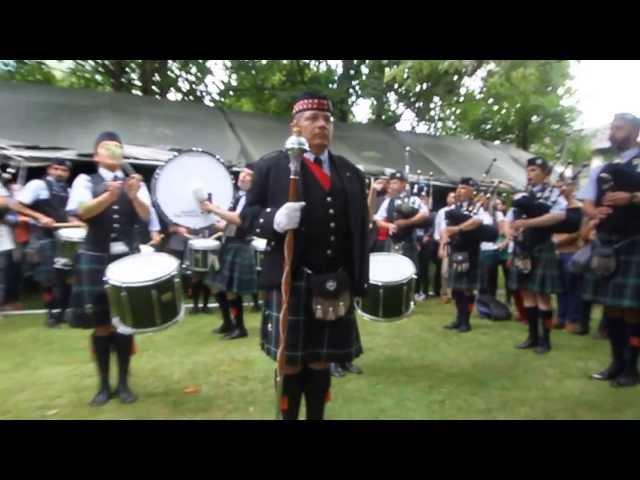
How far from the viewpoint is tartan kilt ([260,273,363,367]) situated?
2.58 meters

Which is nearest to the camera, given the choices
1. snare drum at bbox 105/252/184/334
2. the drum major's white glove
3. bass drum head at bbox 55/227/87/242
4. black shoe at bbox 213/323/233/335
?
the drum major's white glove

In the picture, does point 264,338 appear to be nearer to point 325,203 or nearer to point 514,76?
point 325,203

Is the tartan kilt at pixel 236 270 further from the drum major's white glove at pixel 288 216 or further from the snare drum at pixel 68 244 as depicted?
the drum major's white glove at pixel 288 216

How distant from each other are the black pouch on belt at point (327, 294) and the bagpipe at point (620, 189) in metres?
2.52

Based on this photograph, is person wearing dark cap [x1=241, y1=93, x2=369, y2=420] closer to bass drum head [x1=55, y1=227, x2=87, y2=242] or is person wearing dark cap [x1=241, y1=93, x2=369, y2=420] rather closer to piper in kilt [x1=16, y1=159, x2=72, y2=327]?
bass drum head [x1=55, y1=227, x2=87, y2=242]

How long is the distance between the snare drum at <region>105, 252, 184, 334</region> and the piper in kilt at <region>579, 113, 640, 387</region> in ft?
10.3

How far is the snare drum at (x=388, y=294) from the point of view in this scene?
3.73 m

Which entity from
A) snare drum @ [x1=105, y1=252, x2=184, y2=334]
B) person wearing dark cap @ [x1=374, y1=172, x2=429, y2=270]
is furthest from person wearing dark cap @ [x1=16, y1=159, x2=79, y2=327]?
person wearing dark cap @ [x1=374, y1=172, x2=429, y2=270]

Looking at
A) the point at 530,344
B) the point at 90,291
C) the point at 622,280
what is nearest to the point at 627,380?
the point at 622,280

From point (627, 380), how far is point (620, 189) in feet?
4.74

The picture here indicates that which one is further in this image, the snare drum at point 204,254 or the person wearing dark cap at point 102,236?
the snare drum at point 204,254

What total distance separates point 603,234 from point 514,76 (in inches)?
164

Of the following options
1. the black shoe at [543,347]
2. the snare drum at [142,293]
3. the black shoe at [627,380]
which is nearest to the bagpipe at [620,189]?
the black shoe at [627,380]

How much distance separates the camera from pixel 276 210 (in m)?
2.50
